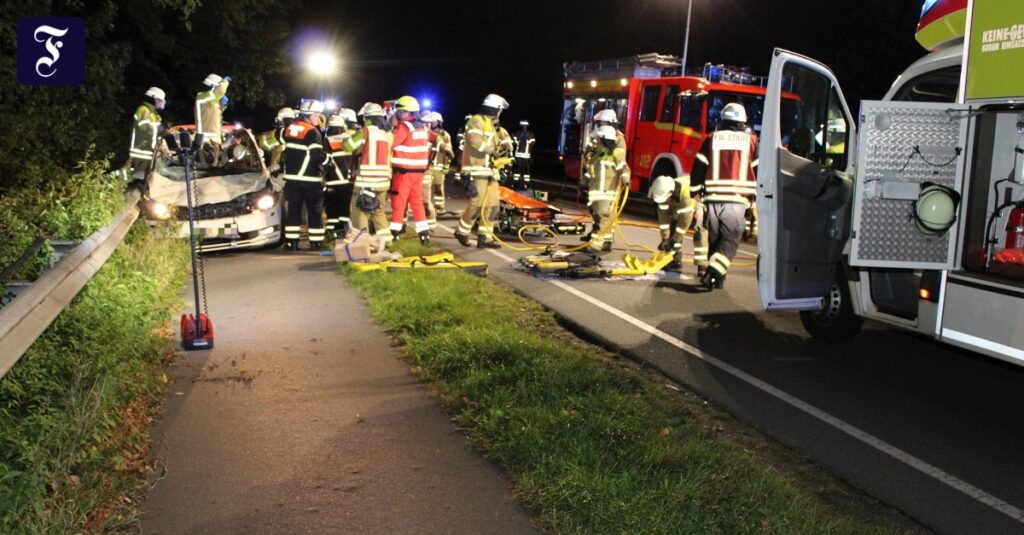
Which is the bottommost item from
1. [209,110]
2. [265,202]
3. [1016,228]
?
[265,202]

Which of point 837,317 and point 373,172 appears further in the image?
point 373,172

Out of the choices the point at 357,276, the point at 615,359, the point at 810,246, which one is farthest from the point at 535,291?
the point at 810,246

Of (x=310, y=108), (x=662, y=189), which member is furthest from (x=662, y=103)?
(x=662, y=189)

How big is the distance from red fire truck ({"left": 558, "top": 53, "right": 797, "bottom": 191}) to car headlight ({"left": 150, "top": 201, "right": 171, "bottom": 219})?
392 inches

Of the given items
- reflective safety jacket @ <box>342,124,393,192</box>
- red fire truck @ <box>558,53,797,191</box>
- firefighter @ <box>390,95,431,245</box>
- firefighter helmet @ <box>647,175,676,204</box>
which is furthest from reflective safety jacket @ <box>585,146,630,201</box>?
red fire truck @ <box>558,53,797,191</box>

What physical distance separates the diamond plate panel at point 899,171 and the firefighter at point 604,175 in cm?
576

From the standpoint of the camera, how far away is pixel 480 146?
1179 centimetres

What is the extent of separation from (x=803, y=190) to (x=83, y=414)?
16.9 ft

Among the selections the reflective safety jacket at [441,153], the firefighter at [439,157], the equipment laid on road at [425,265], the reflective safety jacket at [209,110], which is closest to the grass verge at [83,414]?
the equipment laid on road at [425,265]

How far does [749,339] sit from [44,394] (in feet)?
17.6

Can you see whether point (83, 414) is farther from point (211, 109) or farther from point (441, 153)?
point (441, 153)

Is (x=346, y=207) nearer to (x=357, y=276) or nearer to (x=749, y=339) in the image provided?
(x=357, y=276)

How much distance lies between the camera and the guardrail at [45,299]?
12.0 ft

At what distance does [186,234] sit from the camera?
10.6 meters
